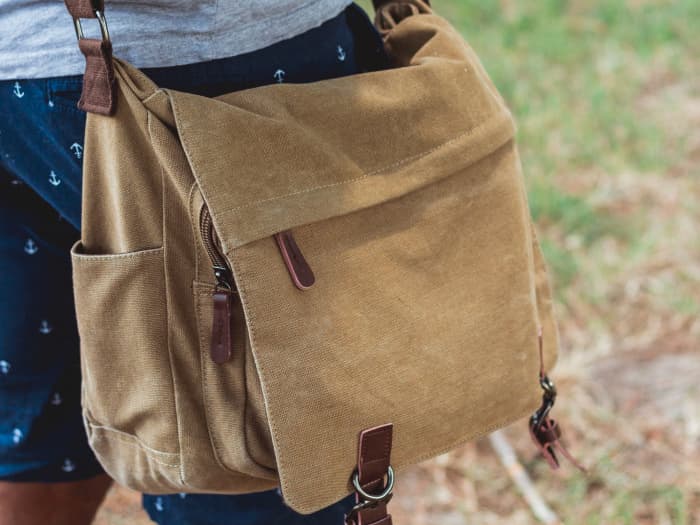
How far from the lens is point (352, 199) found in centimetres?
107

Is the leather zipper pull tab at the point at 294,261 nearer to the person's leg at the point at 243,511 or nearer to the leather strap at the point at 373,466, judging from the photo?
the leather strap at the point at 373,466

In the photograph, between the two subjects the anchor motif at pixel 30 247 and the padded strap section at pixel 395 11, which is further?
the padded strap section at pixel 395 11

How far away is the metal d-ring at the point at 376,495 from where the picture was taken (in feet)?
3.63

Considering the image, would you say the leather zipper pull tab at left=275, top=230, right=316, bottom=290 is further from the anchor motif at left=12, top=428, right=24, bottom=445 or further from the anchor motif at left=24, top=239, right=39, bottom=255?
the anchor motif at left=12, top=428, right=24, bottom=445

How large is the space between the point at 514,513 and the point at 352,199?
3.65 feet

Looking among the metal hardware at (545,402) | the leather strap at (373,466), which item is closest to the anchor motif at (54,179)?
the leather strap at (373,466)

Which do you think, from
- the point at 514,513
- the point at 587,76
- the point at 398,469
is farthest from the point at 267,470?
the point at 587,76

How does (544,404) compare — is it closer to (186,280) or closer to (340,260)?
(340,260)

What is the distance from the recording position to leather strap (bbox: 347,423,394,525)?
3.61ft

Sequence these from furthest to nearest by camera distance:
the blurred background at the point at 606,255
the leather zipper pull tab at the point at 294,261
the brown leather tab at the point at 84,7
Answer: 1. the blurred background at the point at 606,255
2. the leather zipper pull tab at the point at 294,261
3. the brown leather tab at the point at 84,7

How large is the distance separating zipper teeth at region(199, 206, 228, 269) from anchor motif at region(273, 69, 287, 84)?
20 centimetres

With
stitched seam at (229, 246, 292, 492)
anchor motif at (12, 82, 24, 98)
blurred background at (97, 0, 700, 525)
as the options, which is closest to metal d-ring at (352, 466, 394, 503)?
stitched seam at (229, 246, 292, 492)

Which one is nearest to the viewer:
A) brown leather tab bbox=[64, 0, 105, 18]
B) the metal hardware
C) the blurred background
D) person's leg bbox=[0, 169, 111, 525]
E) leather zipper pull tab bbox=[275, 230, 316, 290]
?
brown leather tab bbox=[64, 0, 105, 18]

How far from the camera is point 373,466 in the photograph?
3.64 ft
